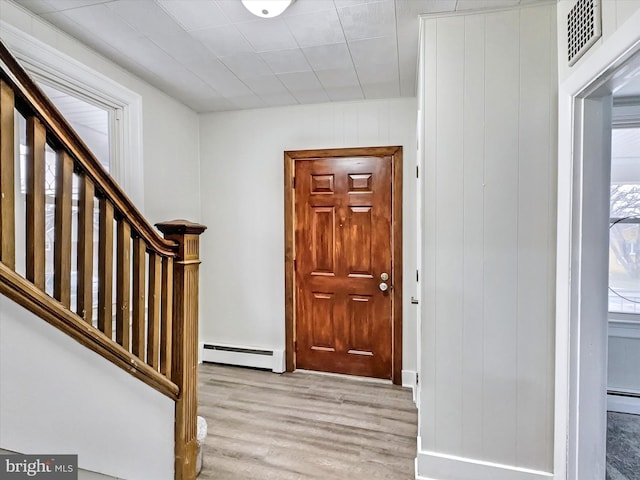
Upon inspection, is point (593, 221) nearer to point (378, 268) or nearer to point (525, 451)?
point (525, 451)

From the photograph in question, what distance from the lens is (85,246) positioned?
116cm

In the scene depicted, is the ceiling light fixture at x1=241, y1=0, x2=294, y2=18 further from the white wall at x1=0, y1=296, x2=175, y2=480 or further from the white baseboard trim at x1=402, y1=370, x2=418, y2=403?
the white baseboard trim at x1=402, y1=370, x2=418, y2=403

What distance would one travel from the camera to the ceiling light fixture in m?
1.61

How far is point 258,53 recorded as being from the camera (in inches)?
84.8

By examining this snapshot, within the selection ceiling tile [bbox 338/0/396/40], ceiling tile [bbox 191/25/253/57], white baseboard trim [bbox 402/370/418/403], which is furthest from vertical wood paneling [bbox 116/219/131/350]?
white baseboard trim [bbox 402/370/418/403]

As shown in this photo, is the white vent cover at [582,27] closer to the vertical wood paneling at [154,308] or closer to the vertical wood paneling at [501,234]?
the vertical wood paneling at [501,234]

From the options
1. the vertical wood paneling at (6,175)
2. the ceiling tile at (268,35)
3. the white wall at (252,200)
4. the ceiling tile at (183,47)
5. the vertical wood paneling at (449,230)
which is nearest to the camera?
the vertical wood paneling at (6,175)

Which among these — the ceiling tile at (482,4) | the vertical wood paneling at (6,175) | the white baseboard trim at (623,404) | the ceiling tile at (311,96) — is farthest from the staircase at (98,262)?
the white baseboard trim at (623,404)

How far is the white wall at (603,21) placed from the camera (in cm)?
110

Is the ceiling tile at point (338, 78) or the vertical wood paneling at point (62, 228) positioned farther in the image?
the ceiling tile at point (338, 78)

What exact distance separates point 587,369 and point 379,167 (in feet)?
6.45

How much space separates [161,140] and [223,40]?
1.13m

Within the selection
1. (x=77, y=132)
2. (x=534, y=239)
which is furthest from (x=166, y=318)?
(x=534, y=239)

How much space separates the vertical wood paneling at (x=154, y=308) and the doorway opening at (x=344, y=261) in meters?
1.72
